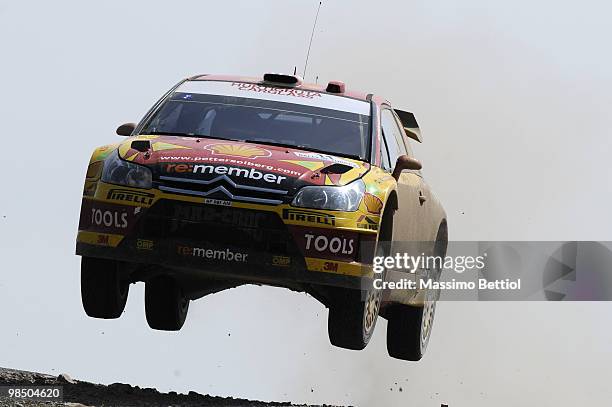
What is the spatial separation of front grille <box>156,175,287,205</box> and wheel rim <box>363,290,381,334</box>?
0.83 m

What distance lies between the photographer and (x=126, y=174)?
364 inches

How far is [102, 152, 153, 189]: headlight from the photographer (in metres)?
9.17

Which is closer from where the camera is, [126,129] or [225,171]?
[225,171]

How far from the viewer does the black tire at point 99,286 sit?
31.2ft

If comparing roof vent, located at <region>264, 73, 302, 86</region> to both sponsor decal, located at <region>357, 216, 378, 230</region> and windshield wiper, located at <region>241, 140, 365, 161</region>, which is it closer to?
windshield wiper, located at <region>241, 140, 365, 161</region>

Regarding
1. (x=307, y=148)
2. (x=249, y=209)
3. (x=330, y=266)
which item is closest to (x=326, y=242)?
(x=330, y=266)

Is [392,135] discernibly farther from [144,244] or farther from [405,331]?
[144,244]

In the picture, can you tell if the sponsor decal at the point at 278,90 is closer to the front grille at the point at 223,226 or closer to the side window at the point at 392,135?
the side window at the point at 392,135

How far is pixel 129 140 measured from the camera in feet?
31.7

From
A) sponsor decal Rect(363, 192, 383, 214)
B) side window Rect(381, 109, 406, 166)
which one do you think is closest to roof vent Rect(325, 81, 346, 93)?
side window Rect(381, 109, 406, 166)

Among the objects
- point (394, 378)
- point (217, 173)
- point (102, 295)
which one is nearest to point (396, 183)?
point (217, 173)

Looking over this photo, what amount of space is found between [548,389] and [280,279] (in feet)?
27.3

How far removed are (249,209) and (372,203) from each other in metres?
0.71

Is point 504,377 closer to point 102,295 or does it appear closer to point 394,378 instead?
point 394,378
